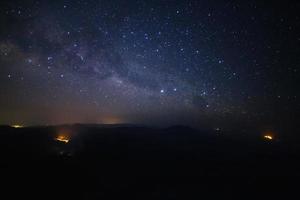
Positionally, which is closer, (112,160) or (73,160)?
(73,160)

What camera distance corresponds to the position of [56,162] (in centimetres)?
5578

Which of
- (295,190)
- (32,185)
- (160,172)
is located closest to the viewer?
(32,185)

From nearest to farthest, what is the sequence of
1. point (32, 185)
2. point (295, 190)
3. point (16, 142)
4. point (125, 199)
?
point (125, 199), point (32, 185), point (295, 190), point (16, 142)

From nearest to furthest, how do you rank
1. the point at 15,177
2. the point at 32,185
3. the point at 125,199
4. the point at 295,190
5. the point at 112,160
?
the point at 125,199
the point at 32,185
the point at 15,177
the point at 295,190
the point at 112,160

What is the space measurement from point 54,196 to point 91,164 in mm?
18675

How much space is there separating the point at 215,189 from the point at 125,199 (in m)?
18.1

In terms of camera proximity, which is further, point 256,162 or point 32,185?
point 256,162

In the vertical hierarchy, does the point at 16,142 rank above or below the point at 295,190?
above

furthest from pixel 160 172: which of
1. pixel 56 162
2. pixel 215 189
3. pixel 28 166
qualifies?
pixel 28 166

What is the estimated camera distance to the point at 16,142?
248 ft

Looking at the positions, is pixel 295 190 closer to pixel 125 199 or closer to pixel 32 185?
pixel 125 199

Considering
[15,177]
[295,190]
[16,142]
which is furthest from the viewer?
[16,142]

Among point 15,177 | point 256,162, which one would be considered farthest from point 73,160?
point 256,162

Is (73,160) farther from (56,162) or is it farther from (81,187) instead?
(81,187)
